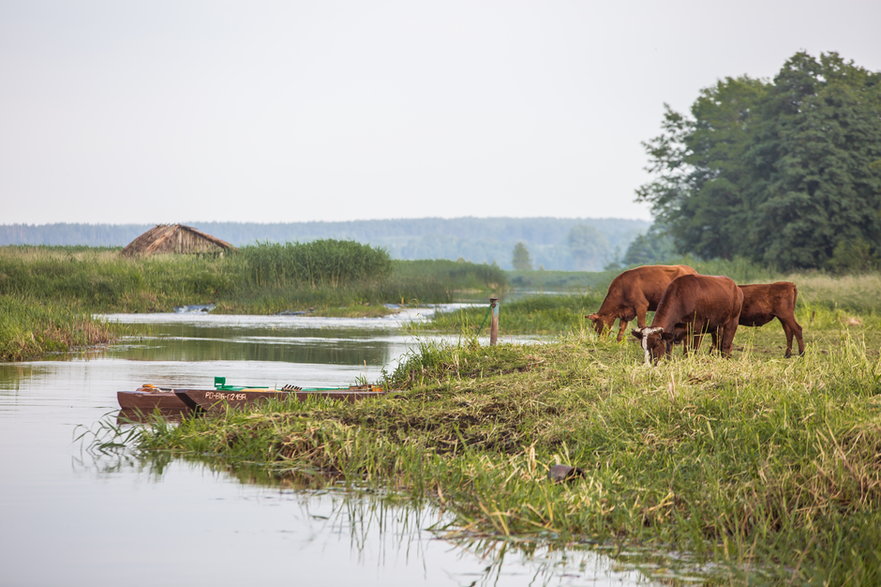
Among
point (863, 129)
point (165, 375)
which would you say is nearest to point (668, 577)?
point (165, 375)

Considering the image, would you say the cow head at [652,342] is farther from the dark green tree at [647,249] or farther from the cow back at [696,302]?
the dark green tree at [647,249]

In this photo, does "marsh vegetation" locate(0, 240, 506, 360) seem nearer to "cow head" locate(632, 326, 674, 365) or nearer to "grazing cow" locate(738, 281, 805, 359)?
"grazing cow" locate(738, 281, 805, 359)

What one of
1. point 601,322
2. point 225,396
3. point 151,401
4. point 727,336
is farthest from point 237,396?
point 601,322

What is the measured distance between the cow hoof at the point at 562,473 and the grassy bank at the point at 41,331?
47.8 ft

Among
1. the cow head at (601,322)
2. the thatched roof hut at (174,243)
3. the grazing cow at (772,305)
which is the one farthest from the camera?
the thatched roof hut at (174,243)

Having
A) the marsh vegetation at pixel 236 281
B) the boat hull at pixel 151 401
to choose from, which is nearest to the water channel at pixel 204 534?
the boat hull at pixel 151 401

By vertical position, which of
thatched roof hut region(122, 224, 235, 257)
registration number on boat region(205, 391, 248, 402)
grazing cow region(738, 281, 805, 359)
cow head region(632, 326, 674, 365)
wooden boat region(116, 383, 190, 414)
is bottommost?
wooden boat region(116, 383, 190, 414)

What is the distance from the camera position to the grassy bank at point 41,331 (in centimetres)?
2067

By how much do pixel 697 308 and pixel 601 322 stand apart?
3507mm

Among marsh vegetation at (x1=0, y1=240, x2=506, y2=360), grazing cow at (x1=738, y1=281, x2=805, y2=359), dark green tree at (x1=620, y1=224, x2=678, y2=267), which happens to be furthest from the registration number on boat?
dark green tree at (x1=620, y1=224, x2=678, y2=267)

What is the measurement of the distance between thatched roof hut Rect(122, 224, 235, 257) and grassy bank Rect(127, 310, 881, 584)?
42618 mm

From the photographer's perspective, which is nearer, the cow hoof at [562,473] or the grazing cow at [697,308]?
the cow hoof at [562,473]

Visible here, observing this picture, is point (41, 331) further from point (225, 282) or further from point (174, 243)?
point (174, 243)

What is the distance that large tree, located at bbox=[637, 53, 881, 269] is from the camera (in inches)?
1858
